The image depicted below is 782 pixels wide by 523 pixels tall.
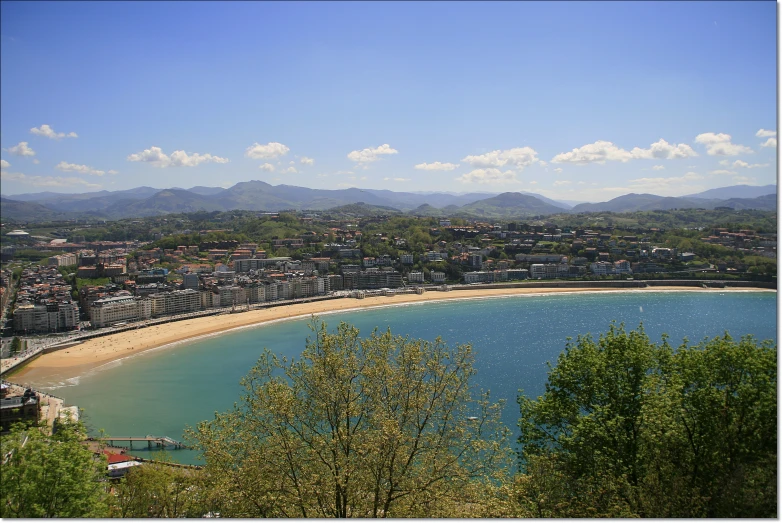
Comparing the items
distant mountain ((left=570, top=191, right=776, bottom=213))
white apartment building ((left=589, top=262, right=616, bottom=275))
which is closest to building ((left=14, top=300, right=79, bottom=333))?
white apartment building ((left=589, top=262, right=616, bottom=275))

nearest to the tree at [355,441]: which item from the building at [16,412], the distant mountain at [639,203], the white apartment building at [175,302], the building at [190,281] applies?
the building at [16,412]

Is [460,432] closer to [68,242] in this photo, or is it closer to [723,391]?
[723,391]

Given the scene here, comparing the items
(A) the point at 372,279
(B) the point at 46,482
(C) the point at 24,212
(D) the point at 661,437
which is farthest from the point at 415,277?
(C) the point at 24,212

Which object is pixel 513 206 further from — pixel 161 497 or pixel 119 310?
pixel 161 497

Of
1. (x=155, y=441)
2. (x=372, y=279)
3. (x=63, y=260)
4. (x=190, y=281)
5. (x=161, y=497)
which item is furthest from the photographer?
(x=372, y=279)

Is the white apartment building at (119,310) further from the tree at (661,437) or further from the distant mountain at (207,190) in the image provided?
the distant mountain at (207,190)

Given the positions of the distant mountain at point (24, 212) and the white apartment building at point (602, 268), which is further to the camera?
the distant mountain at point (24, 212)

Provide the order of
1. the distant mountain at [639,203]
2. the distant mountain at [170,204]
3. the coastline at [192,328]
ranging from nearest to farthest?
the coastline at [192,328], the distant mountain at [170,204], the distant mountain at [639,203]
